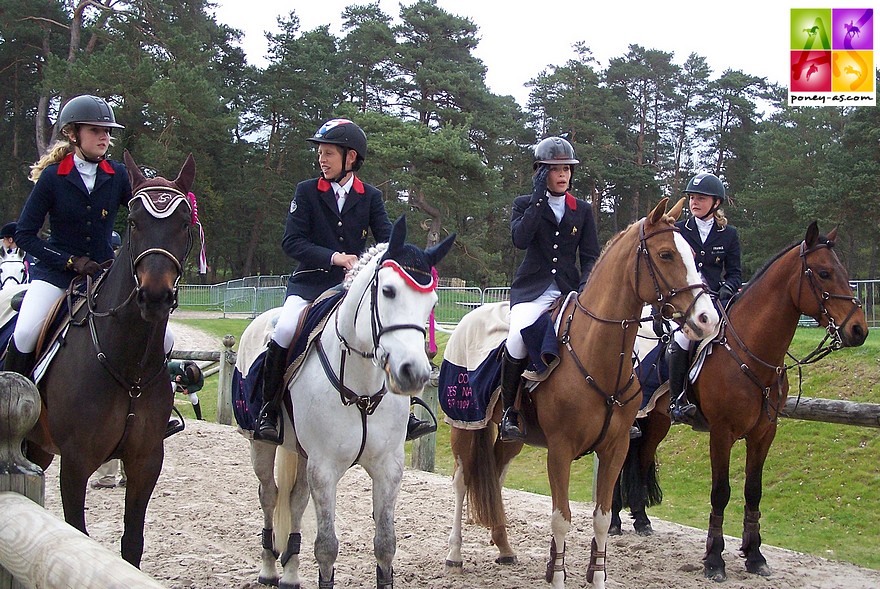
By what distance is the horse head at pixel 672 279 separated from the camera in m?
4.93

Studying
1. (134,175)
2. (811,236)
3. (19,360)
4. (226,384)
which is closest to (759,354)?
(811,236)

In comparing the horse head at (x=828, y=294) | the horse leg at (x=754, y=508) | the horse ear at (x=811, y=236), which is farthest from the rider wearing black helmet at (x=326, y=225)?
the horse ear at (x=811, y=236)

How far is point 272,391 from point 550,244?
8.07 feet

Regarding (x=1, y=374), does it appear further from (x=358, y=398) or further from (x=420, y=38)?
(x=420, y=38)

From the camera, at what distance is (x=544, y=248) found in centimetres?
613

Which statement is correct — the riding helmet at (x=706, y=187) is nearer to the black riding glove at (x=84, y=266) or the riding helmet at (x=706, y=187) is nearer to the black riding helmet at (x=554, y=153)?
the black riding helmet at (x=554, y=153)

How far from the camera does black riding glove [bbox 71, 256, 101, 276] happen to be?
4.81m

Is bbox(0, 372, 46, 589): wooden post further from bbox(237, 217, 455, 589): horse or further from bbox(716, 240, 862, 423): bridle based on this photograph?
bbox(716, 240, 862, 423): bridle

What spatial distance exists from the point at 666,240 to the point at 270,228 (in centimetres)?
4622

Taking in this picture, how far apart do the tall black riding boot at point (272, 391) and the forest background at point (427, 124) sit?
2676 centimetres

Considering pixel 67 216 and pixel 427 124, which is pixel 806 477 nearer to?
pixel 67 216

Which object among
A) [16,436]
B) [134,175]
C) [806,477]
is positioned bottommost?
[806,477]

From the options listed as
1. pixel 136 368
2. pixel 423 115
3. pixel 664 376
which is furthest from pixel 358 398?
pixel 423 115

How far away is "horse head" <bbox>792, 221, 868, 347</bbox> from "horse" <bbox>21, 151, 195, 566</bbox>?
181 inches
